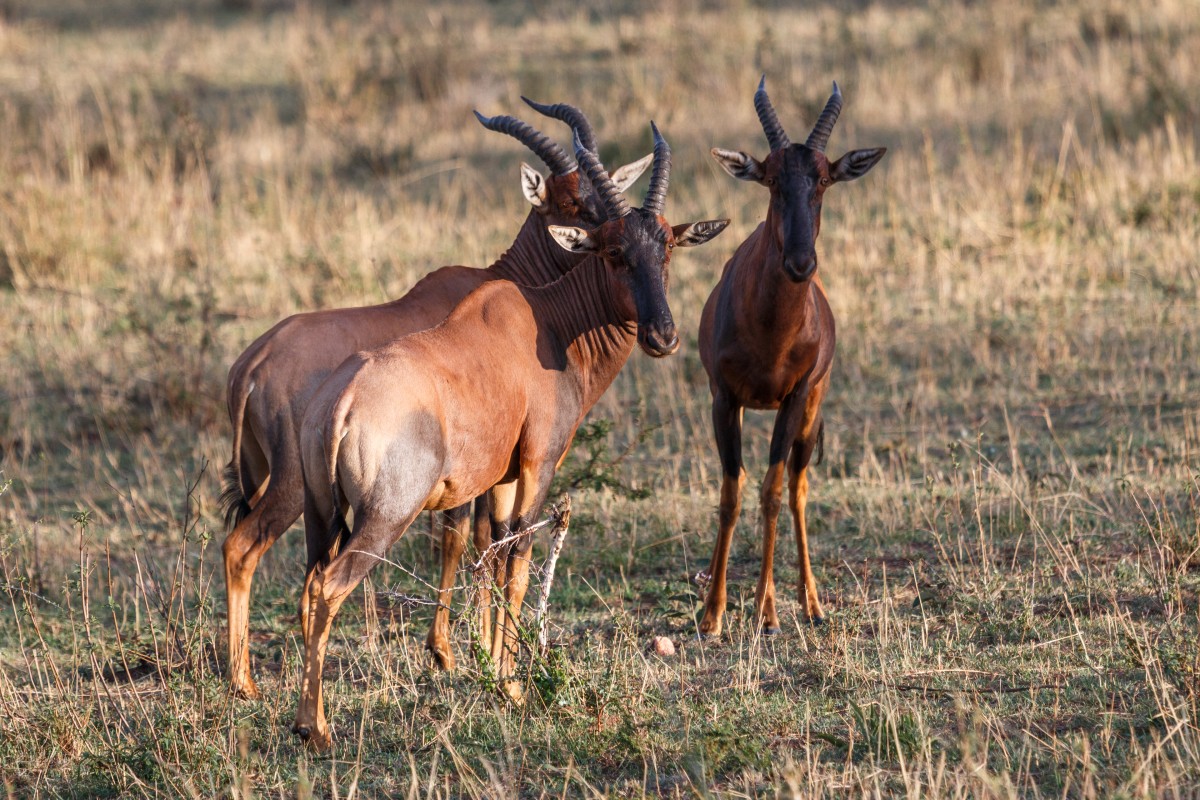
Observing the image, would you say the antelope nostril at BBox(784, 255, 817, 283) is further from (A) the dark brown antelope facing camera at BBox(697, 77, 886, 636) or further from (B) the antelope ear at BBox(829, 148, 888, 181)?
(B) the antelope ear at BBox(829, 148, 888, 181)

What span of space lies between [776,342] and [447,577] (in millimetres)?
2110

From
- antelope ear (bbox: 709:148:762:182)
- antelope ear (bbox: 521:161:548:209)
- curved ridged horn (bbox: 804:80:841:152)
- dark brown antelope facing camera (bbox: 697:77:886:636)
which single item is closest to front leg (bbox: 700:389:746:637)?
dark brown antelope facing camera (bbox: 697:77:886:636)

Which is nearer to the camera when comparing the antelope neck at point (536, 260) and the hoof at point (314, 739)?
the hoof at point (314, 739)

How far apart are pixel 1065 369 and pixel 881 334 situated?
1585 millimetres

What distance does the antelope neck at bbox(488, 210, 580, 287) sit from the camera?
8.46 m

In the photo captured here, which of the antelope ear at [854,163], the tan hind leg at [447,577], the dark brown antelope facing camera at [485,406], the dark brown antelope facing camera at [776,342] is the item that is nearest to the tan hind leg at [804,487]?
the dark brown antelope facing camera at [776,342]

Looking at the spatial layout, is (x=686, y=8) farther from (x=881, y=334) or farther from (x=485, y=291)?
(x=485, y=291)

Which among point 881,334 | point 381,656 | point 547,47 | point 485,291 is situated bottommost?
point 381,656

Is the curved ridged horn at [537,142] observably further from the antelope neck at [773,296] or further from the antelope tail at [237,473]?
the antelope tail at [237,473]

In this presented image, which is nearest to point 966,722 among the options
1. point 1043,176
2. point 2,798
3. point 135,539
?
point 2,798

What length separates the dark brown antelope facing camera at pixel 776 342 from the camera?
24.4ft

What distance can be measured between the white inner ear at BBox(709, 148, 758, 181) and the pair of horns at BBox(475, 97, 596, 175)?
0.89 metres

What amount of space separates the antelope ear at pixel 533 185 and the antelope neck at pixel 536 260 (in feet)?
0.47

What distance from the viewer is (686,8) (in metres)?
23.5
